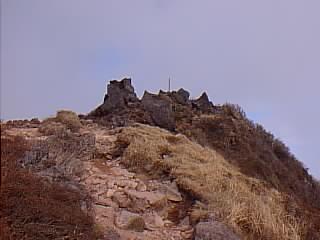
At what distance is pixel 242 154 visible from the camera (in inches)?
660

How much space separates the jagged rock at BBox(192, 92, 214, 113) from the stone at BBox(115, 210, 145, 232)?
38.1ft

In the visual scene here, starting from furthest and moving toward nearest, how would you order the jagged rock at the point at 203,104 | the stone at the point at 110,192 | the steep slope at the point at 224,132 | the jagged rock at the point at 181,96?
the jagged rock at the point at 203,104 → the jagged rock at the point at 181,96 → the steep slope at the point at 224,132 → the stone at the point at 110,192

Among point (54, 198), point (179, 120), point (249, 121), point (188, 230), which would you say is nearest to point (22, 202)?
point (54, 198)

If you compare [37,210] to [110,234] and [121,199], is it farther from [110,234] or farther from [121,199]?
[121,199]

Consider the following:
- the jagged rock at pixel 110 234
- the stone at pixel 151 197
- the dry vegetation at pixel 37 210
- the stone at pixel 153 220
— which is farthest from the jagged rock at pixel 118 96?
the jagged rock at pixel 110 234

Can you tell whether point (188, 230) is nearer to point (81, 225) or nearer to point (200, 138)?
point (81, 225)

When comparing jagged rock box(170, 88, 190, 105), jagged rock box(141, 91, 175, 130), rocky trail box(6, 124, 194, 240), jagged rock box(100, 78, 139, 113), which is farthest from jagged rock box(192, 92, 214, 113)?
rocky trail box(6, 124, 194, 240)

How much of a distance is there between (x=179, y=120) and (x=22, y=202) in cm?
1100

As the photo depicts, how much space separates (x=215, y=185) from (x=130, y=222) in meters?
2.36

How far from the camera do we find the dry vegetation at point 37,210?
668 cm

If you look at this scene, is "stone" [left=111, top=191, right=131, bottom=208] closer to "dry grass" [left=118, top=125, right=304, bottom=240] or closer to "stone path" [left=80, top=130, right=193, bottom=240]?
"stone path" [left=80, top=130, right=193, bottom=240]

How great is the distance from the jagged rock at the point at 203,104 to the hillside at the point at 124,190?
4828 millimetres

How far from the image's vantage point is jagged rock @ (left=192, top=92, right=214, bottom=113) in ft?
65.2

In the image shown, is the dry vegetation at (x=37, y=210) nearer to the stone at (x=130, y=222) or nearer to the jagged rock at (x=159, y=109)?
the stone at (x=130, y=222)
